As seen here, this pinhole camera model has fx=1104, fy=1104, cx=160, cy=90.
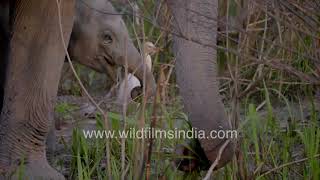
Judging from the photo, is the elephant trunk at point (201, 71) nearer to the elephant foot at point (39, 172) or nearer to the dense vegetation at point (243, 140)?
the dense vegetation at point (243, 140)

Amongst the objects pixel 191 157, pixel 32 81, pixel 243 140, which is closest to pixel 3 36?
pixel 32 81

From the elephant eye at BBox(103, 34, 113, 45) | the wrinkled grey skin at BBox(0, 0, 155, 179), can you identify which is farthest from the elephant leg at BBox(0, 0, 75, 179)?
the elephant eye at BBox(103, 34, 113, 45)

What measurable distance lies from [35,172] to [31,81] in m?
0.31

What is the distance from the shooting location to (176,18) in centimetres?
306

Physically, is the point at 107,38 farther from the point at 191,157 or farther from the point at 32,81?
the point at 191,157

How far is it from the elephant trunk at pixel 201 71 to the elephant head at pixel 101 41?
143 cm

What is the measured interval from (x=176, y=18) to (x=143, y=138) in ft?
1.70

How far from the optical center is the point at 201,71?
9.86 ft

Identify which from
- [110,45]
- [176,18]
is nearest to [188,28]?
[176,18]

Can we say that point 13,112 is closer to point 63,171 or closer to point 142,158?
point 63,171

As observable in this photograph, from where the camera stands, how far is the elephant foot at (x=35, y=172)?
3.47m

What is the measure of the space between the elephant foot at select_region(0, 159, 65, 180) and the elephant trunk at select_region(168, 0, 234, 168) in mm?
694

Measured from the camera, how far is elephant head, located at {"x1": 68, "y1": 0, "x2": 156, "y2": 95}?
4617mm

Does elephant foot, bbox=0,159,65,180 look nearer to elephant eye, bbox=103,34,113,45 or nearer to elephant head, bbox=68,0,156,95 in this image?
elephant head, bbox=68,0,156,95
